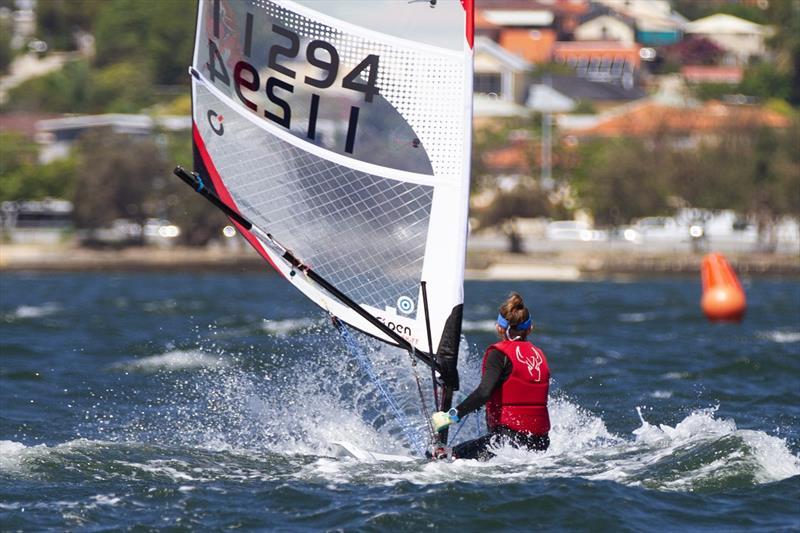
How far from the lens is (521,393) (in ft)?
42.8

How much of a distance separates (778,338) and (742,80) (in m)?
114

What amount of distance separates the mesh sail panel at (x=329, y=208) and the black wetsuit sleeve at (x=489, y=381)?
0.91 meters

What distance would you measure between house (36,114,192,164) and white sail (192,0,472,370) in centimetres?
8036

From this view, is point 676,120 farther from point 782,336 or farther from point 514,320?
point 514,320

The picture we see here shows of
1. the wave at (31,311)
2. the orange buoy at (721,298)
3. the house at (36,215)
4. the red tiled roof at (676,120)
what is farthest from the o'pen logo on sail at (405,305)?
the house at (36,215)

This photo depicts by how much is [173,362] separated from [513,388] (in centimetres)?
1052

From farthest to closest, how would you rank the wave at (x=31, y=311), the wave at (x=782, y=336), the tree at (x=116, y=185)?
the tree at (x=116, y=185)
the wave at (x=31, y=311)
the wave at (x=782, y=336)

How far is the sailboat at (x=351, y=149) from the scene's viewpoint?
1316 centimetres

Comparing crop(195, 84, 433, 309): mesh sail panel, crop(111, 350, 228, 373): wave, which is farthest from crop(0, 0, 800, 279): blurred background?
crop(195, 84, 433, 309): mesh sail panel

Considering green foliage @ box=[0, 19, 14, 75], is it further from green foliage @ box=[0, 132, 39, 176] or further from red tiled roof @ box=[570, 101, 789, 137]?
red tiled roof @ box=[570, 101, 789, 137]

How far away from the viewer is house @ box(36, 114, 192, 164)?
95.2 meters

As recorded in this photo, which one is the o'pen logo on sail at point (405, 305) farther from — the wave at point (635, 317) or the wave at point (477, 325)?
the wave at point (635, 317)

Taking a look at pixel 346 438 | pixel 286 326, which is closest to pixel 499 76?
pixel 286 326

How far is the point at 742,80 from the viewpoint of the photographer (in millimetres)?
139000
